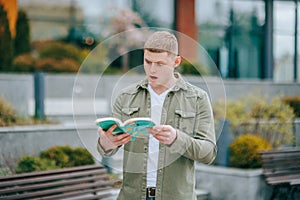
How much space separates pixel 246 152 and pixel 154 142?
4.83 meters

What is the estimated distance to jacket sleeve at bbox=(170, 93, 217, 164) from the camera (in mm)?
3328

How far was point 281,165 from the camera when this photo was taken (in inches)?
312

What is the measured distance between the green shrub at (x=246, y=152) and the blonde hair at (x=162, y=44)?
4.94 m

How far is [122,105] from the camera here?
3.55 meters

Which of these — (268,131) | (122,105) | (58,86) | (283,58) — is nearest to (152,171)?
(122,105)

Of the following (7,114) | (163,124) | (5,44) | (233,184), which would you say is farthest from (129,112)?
(5,44)

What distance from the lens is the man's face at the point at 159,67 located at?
336cm

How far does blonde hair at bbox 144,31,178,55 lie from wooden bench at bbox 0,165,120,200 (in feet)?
10.2

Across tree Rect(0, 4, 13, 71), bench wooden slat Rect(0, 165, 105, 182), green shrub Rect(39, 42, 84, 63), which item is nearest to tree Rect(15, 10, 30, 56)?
green shrub Rect(39, 42, 84, 63)

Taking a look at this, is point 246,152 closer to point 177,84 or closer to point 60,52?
point 177,84

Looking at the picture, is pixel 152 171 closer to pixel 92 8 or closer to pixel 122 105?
pixel 122 105

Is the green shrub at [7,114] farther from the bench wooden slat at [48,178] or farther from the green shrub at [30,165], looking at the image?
the bench wooden slat at [48,178]

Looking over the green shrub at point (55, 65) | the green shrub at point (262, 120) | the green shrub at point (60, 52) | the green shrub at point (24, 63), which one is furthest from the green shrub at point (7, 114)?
the green shrub at point (60, 52)

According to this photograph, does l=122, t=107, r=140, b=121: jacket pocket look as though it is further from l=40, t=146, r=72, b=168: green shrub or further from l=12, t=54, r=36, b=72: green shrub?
l=12, t=54, r=36, b=72: green shrub
